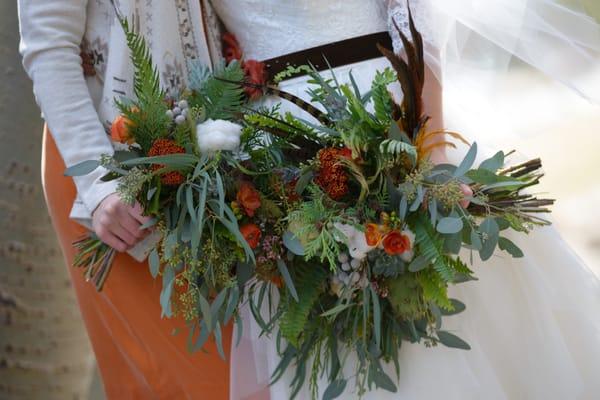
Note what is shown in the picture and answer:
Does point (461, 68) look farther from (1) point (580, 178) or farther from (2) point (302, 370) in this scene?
(2) point (302, 370)

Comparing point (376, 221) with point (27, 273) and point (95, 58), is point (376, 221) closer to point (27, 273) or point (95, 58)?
point (95, 58)

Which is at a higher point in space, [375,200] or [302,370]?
[375,200]

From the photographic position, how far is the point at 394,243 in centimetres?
93

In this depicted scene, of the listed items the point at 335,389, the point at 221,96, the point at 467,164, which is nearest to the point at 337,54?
the point at 221,96

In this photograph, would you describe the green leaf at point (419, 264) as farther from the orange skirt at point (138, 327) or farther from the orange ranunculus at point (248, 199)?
the orange skirt at point (138, 327)

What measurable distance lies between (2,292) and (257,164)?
1.22 metres

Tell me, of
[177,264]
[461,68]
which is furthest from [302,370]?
[461,68]

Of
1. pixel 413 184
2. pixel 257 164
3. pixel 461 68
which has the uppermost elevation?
pixel 461 68

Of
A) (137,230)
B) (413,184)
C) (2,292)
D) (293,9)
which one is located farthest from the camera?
(2,292)

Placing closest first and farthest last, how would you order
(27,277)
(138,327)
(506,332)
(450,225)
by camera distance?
(450,225)
(506,332)
(138,327)
(27,277)

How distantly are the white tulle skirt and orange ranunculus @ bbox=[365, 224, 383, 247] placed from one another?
263mm

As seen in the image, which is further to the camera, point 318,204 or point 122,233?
point 122,233

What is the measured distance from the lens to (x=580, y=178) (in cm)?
130

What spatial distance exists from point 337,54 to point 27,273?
123cm
